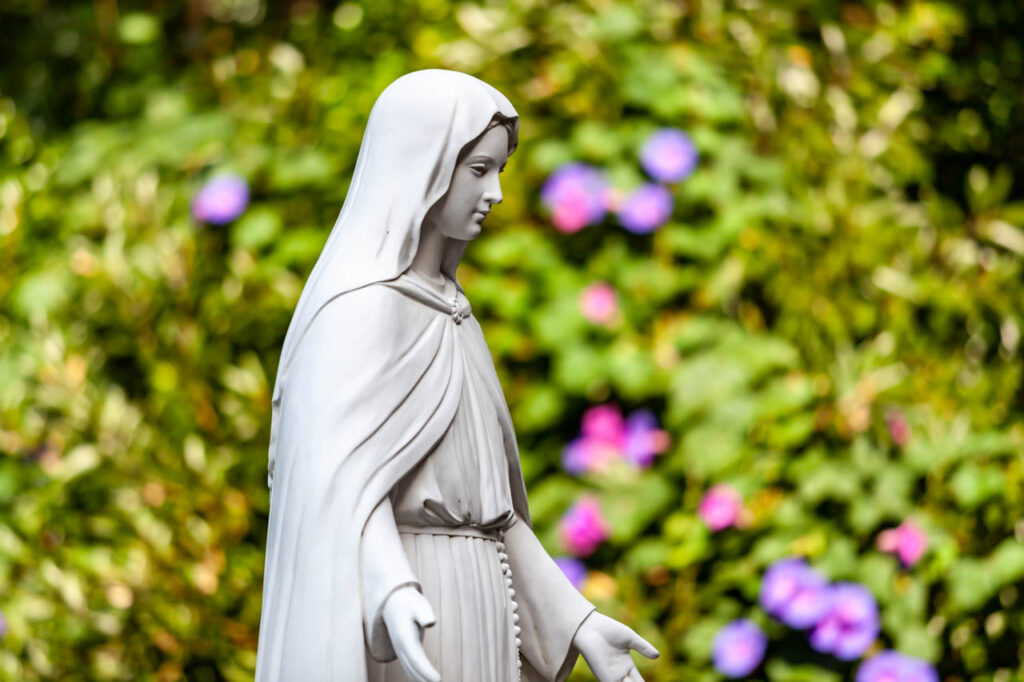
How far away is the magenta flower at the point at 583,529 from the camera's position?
4719 mm

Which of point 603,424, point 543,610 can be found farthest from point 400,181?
point 603,424

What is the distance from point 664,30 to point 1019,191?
1624mm

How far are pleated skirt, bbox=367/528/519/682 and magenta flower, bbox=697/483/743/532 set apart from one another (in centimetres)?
218

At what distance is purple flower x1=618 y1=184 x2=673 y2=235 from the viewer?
16.7 ft

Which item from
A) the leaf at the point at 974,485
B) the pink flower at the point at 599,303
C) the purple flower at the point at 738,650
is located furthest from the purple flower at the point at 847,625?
the pink flower at the point at 599,303

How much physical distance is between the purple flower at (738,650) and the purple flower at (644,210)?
1.47m

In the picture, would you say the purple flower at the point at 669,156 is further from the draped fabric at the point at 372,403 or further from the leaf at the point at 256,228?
the draped fabric at the point at 372,403

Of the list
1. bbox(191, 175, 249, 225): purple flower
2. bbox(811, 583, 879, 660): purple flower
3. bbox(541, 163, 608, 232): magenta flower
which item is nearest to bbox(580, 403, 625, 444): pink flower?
bbox(541, 163, 608, 232): magenta flower

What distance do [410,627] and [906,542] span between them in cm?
288

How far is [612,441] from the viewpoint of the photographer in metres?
4.88

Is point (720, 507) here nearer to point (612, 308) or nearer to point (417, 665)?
point (612, 308)

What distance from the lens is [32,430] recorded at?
4.96 metres

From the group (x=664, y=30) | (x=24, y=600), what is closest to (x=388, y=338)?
(x=24, y=600)

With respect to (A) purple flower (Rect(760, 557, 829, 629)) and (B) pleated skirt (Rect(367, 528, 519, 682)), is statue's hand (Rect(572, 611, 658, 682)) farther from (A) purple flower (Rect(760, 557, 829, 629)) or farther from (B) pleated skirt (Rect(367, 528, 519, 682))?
(A) purple flower (Rect(760, 557, 829, 629))
